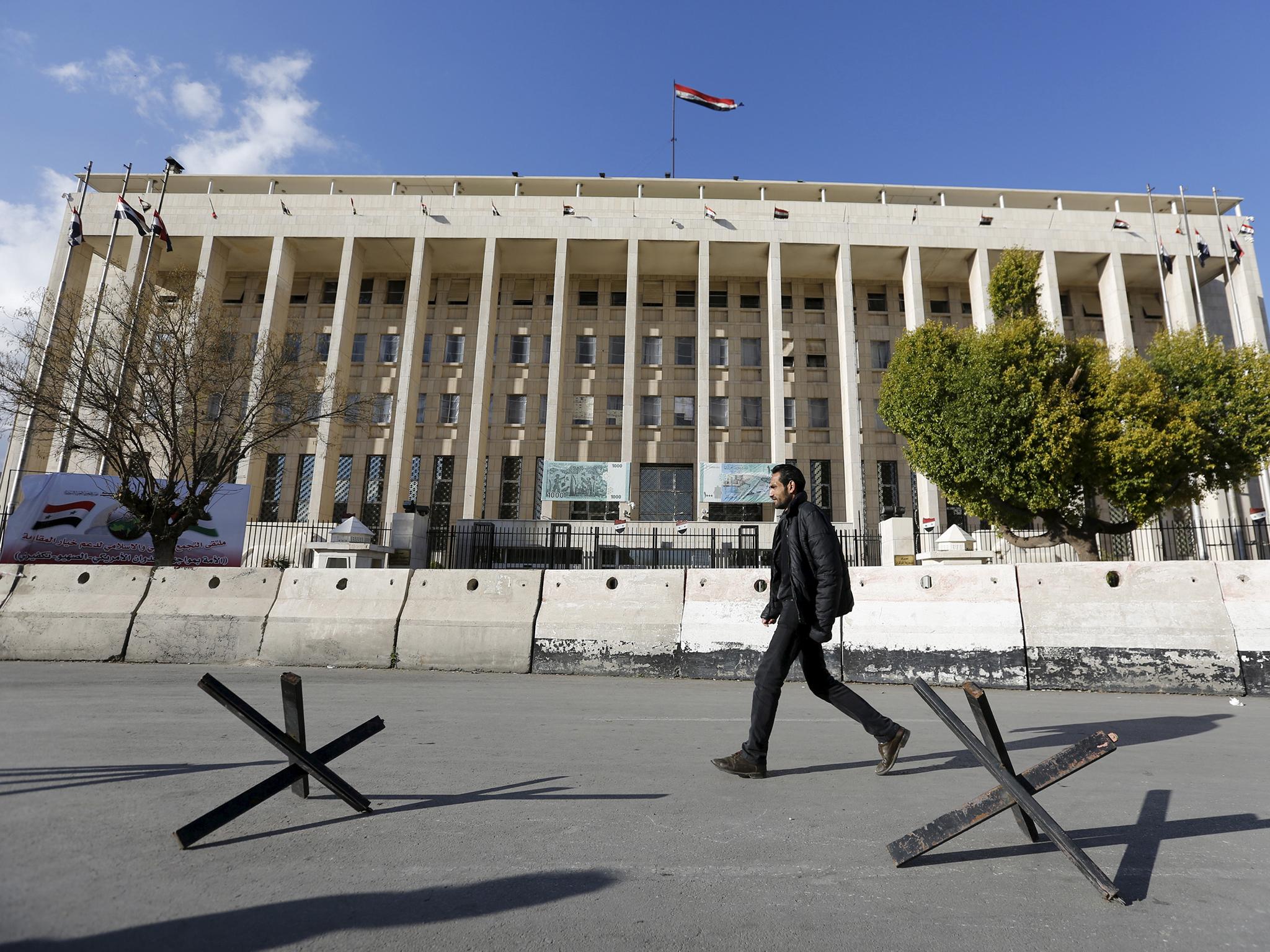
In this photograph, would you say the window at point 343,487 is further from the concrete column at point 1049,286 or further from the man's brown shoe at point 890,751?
the concrete column at point 1049,286

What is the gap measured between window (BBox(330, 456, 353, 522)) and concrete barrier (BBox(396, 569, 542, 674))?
27.2 meters

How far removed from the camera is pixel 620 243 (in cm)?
3462

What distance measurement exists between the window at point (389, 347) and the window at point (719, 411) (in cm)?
1724

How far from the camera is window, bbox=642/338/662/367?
3628 centimetres

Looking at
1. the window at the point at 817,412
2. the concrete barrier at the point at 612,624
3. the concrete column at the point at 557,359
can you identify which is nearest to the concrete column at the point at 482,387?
the concrete column at the point at 557,359

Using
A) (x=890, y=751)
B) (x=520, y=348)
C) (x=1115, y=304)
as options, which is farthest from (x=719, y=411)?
(x=890, y=751)

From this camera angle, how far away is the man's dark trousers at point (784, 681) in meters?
3.78

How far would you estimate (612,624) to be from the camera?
8383mm

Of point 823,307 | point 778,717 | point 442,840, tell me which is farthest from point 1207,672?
point 823,307

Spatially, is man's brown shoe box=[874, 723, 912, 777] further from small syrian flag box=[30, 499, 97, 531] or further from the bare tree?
small syrian flag box=[30, 499, 97, 531]

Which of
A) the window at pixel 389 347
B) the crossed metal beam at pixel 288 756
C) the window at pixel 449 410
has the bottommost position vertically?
the crossed metal beam at pixel 288 756

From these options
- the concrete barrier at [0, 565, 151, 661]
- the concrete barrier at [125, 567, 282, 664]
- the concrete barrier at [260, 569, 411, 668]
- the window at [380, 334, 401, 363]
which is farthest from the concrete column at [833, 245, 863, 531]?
the concrete barrier at [0, 565, 151, 661]

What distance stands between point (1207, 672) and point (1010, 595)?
6.79ft

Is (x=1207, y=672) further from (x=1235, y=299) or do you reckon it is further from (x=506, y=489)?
(x=1235, y=299)
